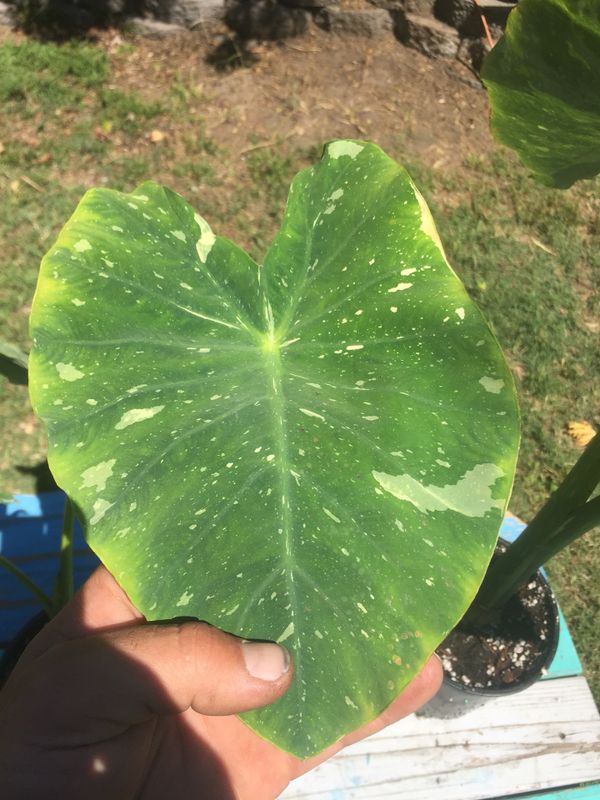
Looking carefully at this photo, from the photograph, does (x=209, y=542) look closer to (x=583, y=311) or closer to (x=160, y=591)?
(x=160, y=591)

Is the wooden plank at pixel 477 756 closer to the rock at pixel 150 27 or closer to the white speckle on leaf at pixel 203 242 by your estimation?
the white speckle on leaf at pixel 203 242

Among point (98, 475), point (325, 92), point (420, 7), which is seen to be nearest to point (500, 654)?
point (98, 475)

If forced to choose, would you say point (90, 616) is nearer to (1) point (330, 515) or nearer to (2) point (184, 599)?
(2) point (184, 599)

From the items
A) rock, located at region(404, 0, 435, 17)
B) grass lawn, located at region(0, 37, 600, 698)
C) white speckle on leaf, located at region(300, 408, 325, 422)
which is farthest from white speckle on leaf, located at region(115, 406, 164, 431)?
rock, located at region(404, 0, 435, 17)

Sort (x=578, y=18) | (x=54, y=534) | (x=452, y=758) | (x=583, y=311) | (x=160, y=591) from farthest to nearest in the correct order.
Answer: (x=583, y=311)
(x=54, y=534)
(x=452, y=758)
(x=160, y=591)
(x=578, y=18)

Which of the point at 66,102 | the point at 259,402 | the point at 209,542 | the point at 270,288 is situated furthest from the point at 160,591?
the point at 66,102

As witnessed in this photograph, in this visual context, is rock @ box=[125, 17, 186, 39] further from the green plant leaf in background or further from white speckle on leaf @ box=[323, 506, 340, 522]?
white speckle on leaf @ box=[323, 506, 340, 522]
